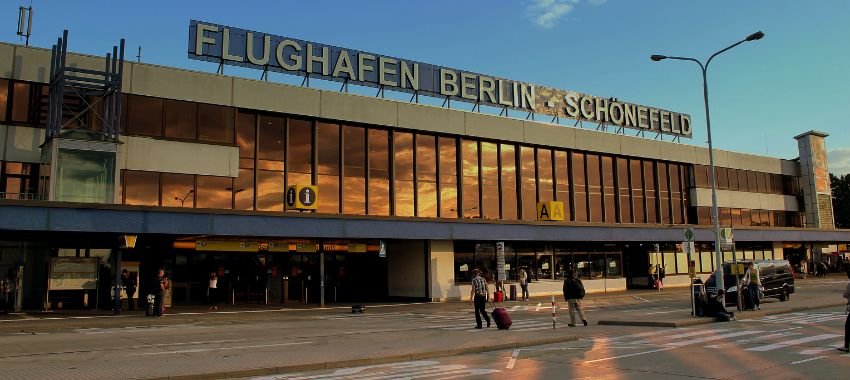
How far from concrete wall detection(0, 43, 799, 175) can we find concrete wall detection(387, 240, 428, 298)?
656 cm

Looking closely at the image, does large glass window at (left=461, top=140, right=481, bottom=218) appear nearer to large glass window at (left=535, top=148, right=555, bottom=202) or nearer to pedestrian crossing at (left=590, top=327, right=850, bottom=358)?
large glass window at (left=535, top=148, right=555, bottom=202)

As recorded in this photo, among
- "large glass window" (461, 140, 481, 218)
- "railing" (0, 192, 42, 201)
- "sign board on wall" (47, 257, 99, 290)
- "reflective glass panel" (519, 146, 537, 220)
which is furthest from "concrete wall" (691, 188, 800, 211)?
"railing" (0, 192, 42, 201)

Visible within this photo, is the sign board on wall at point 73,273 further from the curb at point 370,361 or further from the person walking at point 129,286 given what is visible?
the curb at point 370,361

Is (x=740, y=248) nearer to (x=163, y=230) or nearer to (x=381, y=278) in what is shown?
(x=381, y=278)

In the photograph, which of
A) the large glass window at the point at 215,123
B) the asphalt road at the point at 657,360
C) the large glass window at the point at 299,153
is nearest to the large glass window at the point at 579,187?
the large glass window at the point at 299,153

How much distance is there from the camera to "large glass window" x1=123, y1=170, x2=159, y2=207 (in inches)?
1107

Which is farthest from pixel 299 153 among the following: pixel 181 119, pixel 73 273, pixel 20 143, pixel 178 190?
pixel 20 143

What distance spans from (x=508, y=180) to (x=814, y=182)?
112ft

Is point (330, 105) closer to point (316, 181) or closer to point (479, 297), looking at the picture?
point (316, 181)

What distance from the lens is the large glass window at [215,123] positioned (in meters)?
30.1

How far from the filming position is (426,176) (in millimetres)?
36719

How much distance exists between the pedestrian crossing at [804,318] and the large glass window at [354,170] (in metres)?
18.7

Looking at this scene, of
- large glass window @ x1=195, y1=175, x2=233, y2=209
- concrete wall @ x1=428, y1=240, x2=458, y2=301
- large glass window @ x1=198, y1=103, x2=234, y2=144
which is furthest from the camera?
concrete wall @ x1=428, y1=240, x2=458, y2=301

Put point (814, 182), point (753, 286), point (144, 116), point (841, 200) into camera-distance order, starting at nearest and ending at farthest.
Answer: point (753, 286) → point (144, 116) → point (814, 182) → point (841, 200)
